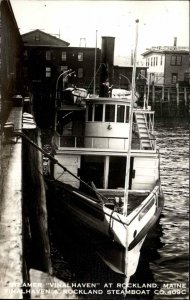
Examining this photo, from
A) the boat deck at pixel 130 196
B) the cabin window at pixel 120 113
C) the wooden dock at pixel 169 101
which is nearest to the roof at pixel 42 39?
the wooden dock at pixel 169 101

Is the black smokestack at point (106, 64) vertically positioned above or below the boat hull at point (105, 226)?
above

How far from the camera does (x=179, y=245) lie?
10.4m

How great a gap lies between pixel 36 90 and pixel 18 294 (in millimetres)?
27834

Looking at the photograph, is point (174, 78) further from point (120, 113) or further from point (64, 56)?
point (120, 113)

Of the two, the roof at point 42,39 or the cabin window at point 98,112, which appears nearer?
the cabin window at point 98,112

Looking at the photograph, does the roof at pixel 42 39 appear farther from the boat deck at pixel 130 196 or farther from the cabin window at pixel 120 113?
the boat deck at pixel 130 196

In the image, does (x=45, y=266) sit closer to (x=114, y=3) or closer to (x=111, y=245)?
(x=111, y=245)

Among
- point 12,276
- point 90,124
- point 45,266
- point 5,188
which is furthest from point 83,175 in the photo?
point 12,276

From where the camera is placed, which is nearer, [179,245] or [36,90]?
[179,245]

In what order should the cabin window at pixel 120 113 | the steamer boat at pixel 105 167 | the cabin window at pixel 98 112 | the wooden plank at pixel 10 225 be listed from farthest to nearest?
the cabin window at pixel 98 112, the cabin window at pixel 120 113, the steamer boat at pixel 105 167, the wooden plank at pixel 10 225

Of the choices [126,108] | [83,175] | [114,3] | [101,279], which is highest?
[114,3]

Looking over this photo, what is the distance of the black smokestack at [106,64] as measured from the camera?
1273cm

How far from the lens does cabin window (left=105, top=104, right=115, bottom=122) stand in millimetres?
11070

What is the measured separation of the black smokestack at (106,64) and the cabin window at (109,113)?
172cm
